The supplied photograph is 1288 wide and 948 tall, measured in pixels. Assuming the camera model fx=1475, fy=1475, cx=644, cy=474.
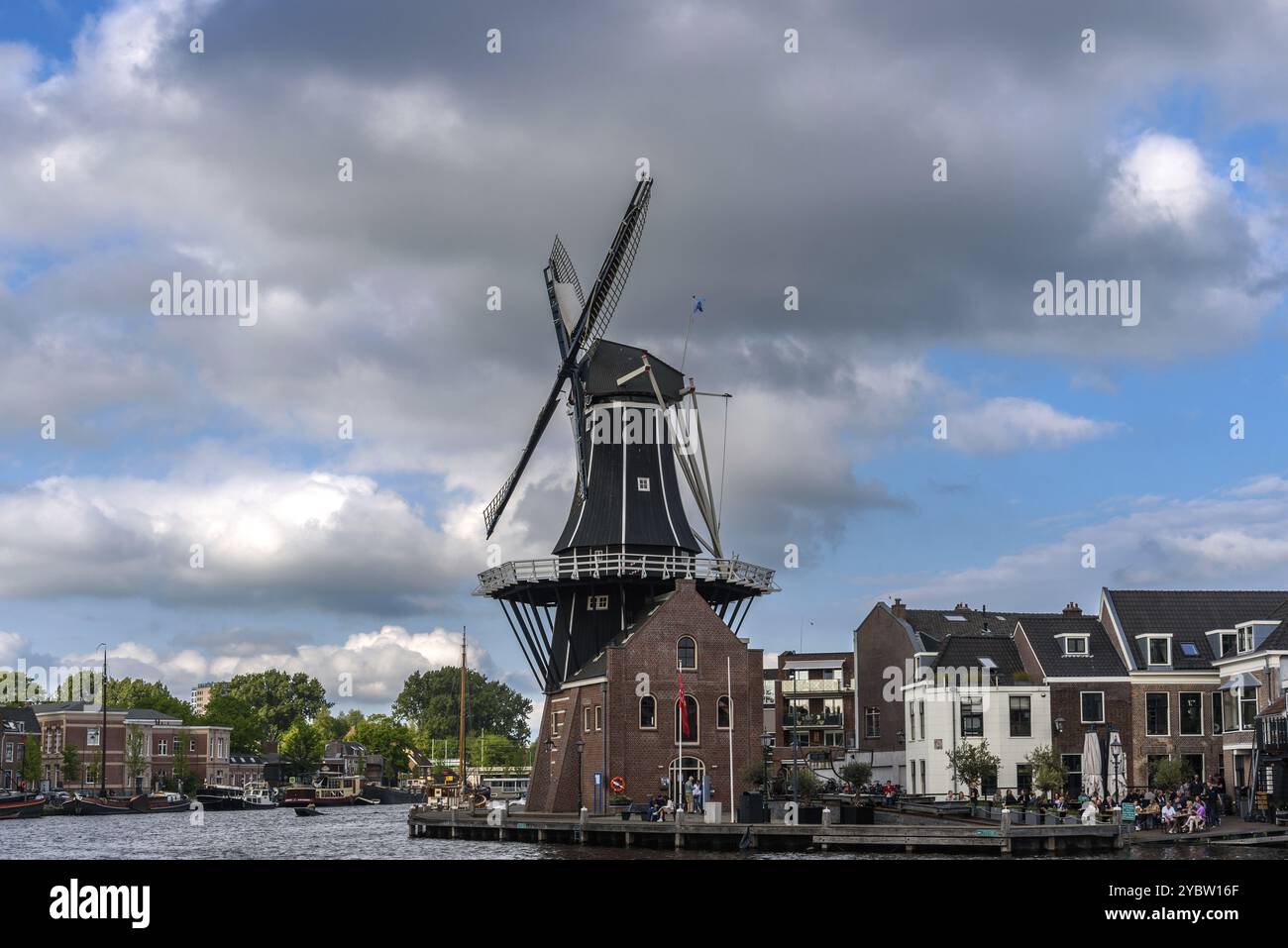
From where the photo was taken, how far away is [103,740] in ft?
444

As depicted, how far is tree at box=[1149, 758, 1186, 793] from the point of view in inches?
2103

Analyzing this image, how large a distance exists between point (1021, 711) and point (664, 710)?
1549cm

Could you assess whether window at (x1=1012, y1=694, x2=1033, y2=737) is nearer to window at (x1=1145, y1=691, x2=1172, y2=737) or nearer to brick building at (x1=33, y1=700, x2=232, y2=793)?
window at (x1=1145, y1=691, x2=1172, y2=737)

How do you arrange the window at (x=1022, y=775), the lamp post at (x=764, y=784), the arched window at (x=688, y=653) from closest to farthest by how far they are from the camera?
the lamp post at (x=764, y=784) → the arched window at (x=688, y=653) → the window at (x=1022, y=775)

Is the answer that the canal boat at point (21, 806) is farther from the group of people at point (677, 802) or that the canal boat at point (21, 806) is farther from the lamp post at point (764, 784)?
the lamp post at point (764, 784)

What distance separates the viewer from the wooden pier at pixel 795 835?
4238 centimetres

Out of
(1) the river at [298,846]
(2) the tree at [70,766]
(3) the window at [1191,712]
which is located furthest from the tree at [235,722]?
(3) the window at [1191,712]

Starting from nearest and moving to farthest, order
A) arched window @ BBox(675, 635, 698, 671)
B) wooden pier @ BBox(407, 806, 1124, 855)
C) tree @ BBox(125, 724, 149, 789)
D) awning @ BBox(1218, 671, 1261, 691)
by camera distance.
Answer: wooden pier @ BBox(407, 806, 1124, 855), awning @ BBox(1218, 671, 1261, 691), arched window @ BBox(675, 635, 698, 671), tree @ BBox(125, 724, 149, 789)

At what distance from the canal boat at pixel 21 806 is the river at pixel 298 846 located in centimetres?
692

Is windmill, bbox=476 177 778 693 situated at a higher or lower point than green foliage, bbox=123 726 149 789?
higher

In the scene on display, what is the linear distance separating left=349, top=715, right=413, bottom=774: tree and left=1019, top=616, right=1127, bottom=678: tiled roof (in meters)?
122

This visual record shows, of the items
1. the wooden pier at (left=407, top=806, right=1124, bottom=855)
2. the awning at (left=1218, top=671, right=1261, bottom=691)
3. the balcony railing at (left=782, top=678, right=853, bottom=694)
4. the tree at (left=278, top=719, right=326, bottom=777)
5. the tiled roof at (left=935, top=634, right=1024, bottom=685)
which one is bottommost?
the tree at (left=278, top=719, right=326, bottom=777)

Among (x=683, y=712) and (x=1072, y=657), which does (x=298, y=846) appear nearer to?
(x=683, y=712)

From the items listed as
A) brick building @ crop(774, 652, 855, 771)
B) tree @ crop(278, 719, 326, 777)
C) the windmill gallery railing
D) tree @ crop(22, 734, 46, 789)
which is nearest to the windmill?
the windmill gallery railing
